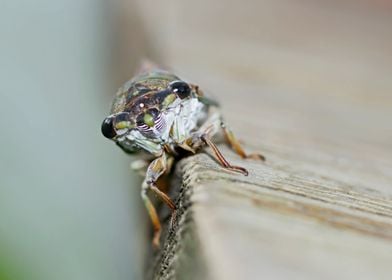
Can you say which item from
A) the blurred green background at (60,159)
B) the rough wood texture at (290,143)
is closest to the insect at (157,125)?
the rough wood texture at (290,143)

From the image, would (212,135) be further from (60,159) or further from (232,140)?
(60,159)

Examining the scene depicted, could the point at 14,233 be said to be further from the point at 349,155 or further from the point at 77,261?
the point at 349,155

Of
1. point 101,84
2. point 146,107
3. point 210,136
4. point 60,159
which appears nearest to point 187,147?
point 210,136

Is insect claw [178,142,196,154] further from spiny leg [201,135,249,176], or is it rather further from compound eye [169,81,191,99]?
compound eye [169,81,191,99]

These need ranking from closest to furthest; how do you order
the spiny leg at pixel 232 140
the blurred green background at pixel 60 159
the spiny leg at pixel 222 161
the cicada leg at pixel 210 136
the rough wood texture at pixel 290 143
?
the rough wood texture at pixel 290 143
the spiny leg at pixel 222 161
the cicada leg at pixel 210 136
the spiny leg at pixel 232 140
the blurred green background at pixel 60 159

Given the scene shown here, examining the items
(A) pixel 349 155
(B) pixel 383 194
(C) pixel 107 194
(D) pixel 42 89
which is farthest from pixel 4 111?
(B) pixel 383 194

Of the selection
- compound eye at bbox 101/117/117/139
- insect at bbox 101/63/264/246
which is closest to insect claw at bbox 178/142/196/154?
insect at bbox 101/63/264/246

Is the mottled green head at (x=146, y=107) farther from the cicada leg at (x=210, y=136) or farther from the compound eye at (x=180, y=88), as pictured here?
the cicada leg at (x=210, y=136)
